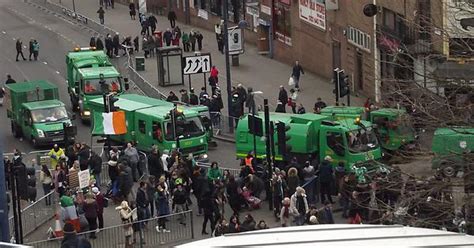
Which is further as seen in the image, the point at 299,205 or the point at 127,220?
the point at 299,205

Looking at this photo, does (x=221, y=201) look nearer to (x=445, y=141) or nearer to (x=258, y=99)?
(x=445, y=141)

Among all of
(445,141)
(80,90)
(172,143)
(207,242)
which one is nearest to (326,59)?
(80,90)

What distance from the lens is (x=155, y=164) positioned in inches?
1452

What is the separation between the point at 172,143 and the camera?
39938mm

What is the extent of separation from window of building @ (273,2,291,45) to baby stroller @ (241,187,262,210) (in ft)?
80.7

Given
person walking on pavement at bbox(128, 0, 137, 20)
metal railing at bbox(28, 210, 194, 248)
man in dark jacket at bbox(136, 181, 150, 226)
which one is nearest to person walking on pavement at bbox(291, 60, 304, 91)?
metal railing at bbox(28, 210, 194, 248)

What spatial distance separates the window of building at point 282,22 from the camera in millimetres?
58406

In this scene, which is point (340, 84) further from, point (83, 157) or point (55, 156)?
point (55, 156)

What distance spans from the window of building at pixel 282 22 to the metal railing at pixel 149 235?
26.8 meters

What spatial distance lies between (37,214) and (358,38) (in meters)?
21.6

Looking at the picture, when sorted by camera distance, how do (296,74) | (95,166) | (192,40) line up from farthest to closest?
1. (192,40)
2. (296,74)
3. (95,166)

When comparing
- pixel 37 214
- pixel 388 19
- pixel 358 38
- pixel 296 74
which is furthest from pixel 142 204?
pixel 296 74

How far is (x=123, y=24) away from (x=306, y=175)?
133 feet

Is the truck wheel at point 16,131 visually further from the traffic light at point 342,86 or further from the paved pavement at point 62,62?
the traffic light at point 342,86
